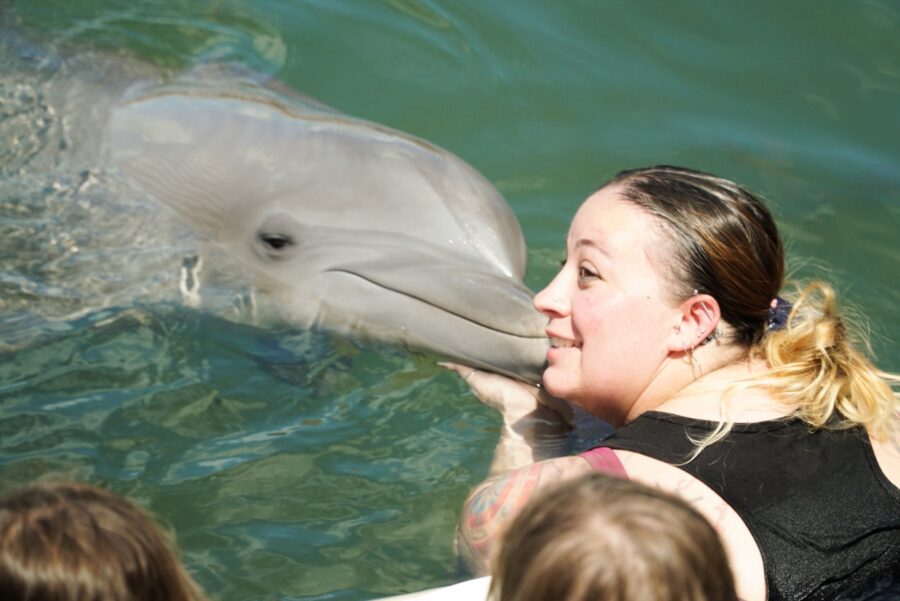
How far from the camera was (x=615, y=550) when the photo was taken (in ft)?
7.69

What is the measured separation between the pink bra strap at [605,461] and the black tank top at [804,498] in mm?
50

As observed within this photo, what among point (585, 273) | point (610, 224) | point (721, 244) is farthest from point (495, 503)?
point (721, 244)

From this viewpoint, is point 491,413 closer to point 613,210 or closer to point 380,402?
point 380,402

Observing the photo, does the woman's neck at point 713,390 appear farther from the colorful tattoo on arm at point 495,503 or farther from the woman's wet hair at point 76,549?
the woman's wet hair at point 76,549

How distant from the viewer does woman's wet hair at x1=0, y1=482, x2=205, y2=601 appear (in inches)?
94.7

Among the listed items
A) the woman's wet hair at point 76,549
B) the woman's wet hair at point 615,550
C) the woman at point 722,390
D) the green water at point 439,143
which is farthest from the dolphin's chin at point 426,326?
the woman's wet hair at point 76,549

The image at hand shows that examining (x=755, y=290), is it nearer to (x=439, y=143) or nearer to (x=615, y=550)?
(x=615, y=550)

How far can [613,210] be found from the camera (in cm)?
423

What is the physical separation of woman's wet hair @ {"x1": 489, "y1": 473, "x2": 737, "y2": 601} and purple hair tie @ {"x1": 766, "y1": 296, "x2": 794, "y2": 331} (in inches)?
76.7

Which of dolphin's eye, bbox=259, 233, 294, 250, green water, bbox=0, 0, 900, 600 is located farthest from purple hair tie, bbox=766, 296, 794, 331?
dolphin's eye, bbox=259, 233, 294, 250

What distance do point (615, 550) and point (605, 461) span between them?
4.48 ft

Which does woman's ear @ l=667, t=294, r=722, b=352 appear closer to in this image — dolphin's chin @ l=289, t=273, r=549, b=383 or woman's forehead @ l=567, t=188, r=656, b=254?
woman's forehead @ l=567, t=188, r=656, b=254

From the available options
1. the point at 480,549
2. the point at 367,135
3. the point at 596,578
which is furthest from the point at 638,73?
the point at 596,578

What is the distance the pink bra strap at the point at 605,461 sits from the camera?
12.0 feet
